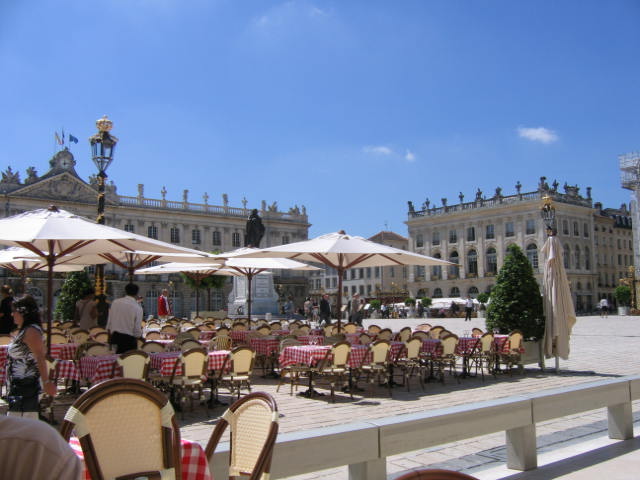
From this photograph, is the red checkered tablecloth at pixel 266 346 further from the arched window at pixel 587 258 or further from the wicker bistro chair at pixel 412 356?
the arched window at pixel 587 258

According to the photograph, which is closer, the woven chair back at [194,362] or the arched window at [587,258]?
the woven chair back at [194,362]

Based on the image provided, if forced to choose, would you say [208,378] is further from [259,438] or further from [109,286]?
[109,286]

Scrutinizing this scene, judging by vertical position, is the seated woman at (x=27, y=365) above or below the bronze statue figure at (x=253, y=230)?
below

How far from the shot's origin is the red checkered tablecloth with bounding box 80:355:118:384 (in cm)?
666

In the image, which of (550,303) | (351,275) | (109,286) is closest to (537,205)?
(351,275)

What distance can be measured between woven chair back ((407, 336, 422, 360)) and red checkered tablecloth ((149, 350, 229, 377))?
2.85 metres

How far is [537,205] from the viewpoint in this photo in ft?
208

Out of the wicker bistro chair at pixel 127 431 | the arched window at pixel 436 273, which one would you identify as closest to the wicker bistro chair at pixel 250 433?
the wicker bistro chair at pixel 127 431

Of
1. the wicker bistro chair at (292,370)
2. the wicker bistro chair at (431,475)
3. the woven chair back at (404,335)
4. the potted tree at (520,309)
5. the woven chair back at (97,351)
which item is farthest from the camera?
the woven chair back at (404,335)

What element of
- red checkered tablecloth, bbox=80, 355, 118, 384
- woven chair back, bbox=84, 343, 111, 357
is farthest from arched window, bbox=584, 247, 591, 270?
red checkered tablecloth, bbox=80, 355, 118, 384

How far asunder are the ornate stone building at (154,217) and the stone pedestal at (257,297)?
28061 mm

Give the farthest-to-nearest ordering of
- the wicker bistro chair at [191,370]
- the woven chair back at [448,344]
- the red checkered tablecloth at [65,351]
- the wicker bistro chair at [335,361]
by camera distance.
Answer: the woven chair back at [448,344] → the red checkered tablecloth at [65,351] → the wicker bistro chair at [335,361] → the wicker bistro chair at [191,370]

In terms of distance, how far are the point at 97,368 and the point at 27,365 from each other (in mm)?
1721

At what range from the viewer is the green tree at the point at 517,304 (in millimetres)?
11055
